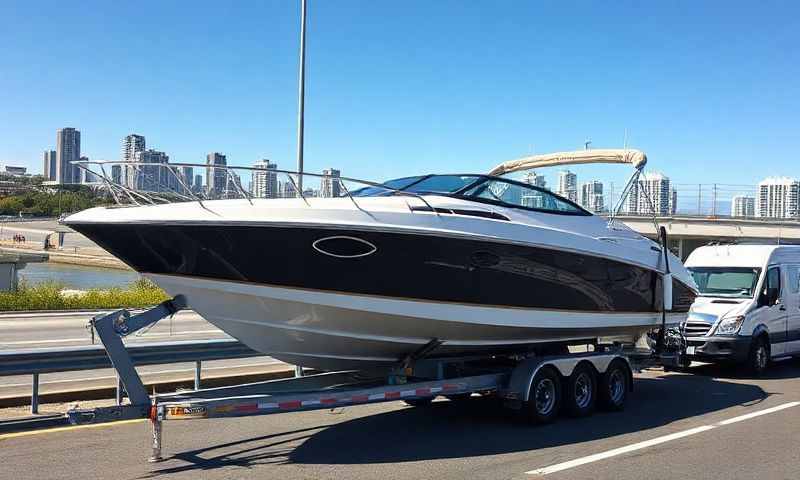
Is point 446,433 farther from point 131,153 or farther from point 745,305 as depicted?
point 745,305

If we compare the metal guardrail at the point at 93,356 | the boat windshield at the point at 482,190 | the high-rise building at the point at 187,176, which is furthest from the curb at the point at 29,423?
the boat windshield at the point at 482,190

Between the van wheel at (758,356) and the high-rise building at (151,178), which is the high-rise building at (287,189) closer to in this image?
the high-rise building at (151,178)

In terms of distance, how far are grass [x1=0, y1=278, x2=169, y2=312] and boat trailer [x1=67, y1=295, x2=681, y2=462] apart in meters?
14.2

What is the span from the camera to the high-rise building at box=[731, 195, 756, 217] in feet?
105

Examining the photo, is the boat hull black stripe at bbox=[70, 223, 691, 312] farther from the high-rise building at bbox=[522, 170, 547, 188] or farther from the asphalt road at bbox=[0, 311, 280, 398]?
the asphalt road at bbox=[0, 311, 280, 398]

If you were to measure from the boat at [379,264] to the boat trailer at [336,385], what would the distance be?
23 cm

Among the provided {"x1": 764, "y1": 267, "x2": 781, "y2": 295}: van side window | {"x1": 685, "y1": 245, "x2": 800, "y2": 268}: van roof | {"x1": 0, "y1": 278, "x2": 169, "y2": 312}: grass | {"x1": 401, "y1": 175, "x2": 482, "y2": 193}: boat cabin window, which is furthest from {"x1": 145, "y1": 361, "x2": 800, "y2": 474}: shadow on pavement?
{"x1": 0, "y1": 278, "x2": 169, "y2": 312}: grass

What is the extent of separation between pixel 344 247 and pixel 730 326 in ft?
25.5

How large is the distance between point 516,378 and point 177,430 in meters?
3.59

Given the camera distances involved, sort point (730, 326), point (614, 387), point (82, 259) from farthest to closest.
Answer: point (82, 259) → point (730, 326) → point (614, 387)

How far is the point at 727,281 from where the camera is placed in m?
13.0

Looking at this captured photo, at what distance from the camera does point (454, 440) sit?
754 centimetres


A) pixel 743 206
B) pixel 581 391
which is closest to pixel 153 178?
pixel 581 391

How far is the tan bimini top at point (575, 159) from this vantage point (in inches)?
420
